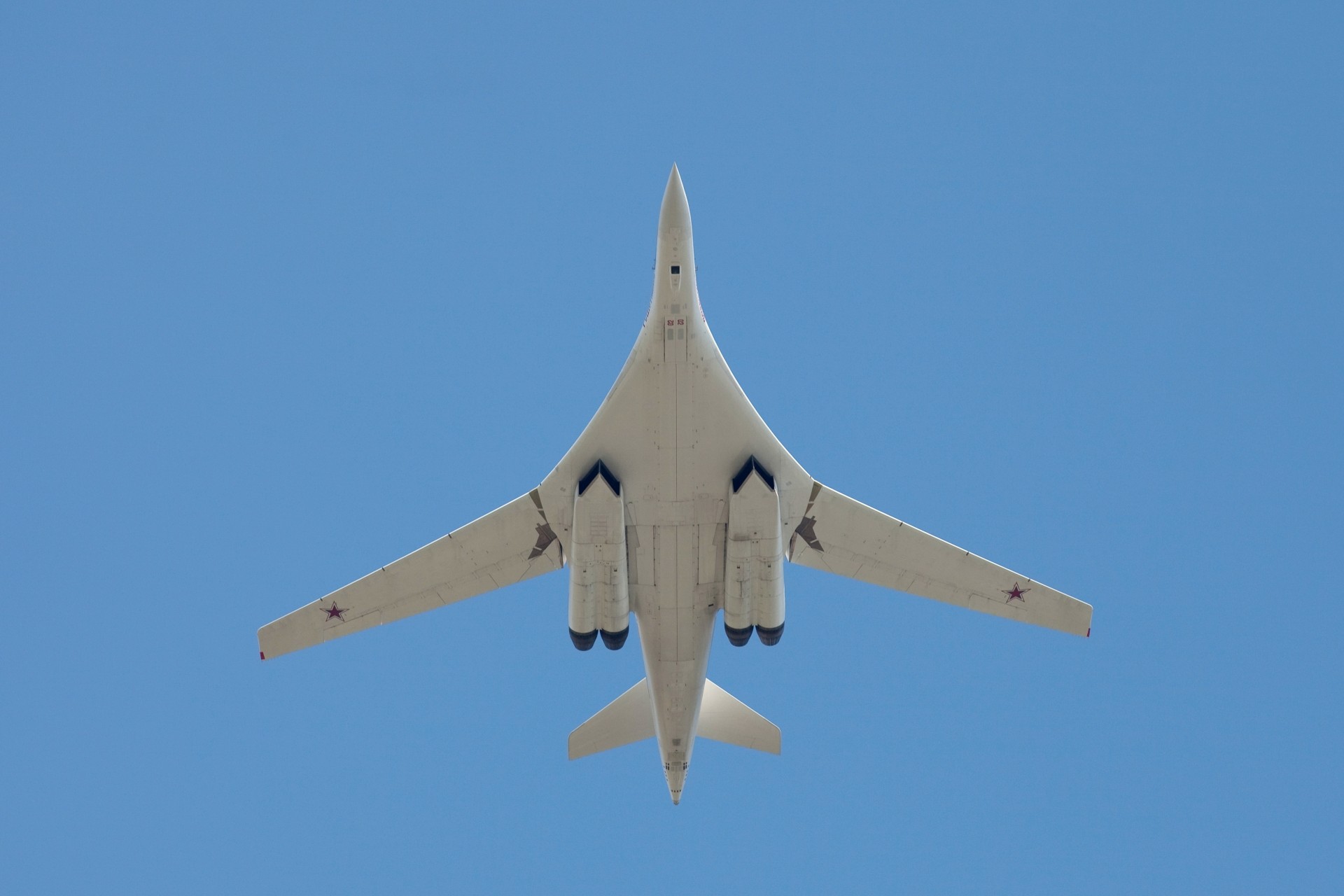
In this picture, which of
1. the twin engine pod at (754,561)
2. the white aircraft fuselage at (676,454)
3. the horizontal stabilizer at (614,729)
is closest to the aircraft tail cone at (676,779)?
the horizontal stabilizer at (614,729)

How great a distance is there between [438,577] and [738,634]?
22.8ft

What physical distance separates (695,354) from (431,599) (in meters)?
9.01

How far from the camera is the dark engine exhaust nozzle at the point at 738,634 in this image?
80.6 ft

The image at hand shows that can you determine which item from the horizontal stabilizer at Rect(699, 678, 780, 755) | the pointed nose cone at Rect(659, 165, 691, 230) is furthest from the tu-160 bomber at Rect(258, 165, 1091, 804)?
the horizontal stabilizer at Rect(699, 678, 780, 755)

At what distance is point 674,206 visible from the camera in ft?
66.5

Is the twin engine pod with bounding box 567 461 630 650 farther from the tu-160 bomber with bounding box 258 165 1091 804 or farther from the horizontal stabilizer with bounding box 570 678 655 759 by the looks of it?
the horizontal stabilizer with bounding box 570 678 655 759

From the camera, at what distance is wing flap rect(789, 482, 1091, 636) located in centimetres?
2500

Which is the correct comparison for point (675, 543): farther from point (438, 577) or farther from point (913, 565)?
point (913, 565)

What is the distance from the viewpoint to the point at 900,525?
25188mm

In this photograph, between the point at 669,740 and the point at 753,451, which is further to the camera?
the point at 669,740

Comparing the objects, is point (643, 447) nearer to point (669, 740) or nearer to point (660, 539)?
point (660, 539)

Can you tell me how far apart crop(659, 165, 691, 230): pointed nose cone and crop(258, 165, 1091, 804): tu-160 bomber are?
27 mm

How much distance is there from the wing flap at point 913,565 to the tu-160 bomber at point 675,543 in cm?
4

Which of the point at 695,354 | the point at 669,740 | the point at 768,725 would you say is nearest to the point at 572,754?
the point at 669,740
